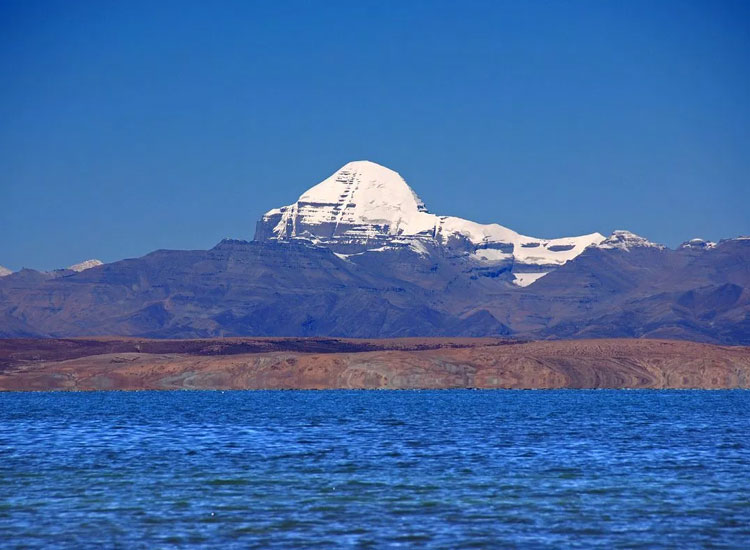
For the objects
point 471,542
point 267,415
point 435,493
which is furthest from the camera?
point 267,415

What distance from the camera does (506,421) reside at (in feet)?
445

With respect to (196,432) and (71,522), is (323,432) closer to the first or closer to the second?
(196,432)

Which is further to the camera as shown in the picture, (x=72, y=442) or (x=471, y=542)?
(x=72, y=442)

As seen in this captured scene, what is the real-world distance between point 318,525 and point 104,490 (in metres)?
17.4

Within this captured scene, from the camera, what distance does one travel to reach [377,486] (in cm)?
6825

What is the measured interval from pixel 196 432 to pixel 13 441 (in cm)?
1805

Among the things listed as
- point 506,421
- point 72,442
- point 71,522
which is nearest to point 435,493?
point 71,522

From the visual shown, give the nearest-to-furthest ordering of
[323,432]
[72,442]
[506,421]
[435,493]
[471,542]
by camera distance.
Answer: [471,542]
[435,493]
[72,442]
[323,432]
[506,421]

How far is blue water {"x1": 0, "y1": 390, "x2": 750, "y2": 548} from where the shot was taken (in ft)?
171

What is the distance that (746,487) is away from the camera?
66688 millimetres

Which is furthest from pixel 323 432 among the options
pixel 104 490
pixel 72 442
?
pixel 104 490

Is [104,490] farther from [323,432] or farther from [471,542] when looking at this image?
[323,432]

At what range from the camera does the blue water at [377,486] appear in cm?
5200

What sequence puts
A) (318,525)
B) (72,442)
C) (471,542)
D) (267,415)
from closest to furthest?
(471,542) → (318,525) → (72,442) → (267,415)
